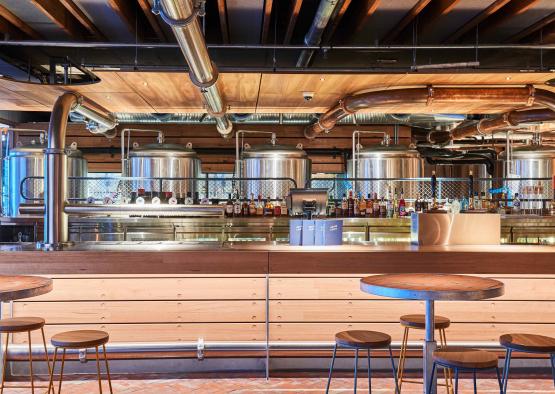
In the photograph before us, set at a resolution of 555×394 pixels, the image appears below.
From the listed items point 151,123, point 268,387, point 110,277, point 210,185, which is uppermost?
point 151,123

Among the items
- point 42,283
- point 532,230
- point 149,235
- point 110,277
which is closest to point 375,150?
point 532,230

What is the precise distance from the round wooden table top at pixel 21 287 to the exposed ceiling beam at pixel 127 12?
2.62 m

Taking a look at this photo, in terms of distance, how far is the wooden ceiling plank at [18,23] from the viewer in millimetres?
5422

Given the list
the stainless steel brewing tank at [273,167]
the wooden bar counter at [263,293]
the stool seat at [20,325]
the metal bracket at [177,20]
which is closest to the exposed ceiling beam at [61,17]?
the metal bracket at [177,20]

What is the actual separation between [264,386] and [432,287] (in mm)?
1872

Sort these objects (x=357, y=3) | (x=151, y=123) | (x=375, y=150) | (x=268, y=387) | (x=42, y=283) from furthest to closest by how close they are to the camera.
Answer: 1. (x=151, y=123)
2. (x=375, y=150)
3. (x=357, y=3)
4. (x=268, y=387)
5. (x=42, y=283)

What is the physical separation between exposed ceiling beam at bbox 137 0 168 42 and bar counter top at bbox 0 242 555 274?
2.14m

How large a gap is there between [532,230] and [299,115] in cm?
545

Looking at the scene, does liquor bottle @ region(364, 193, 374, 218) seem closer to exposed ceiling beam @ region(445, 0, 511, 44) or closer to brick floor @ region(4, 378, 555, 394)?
exposed ceiling beam @ region(445, 0, 511, 44)

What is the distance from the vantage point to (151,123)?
40.0 feet

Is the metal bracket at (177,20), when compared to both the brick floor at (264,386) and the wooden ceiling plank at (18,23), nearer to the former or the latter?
the wooden ceiling plank at (18,23)

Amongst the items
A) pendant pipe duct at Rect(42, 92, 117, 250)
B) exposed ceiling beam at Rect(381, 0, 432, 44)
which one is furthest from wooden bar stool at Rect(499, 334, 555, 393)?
pendant pipe duct at Rect(42, 92, 117, 250)

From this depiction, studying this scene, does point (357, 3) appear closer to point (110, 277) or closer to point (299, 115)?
point (110, 277)

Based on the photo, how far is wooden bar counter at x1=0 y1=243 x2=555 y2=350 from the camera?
448 cm
